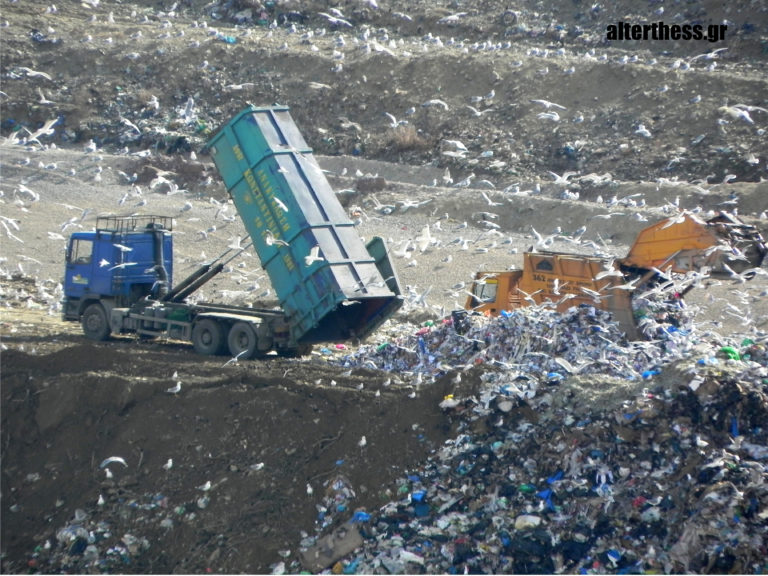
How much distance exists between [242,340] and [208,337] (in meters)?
0.66

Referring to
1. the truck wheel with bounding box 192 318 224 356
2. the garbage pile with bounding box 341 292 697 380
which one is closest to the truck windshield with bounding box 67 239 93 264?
the truck wheel with bounding box 192 318 224 356

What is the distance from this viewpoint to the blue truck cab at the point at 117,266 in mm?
15680

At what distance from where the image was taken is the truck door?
1600cm

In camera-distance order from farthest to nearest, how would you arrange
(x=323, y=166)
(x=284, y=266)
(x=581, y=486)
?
1. (x=323, y=166)
2. (x=284, y=266)
3. (x=581, y=486)

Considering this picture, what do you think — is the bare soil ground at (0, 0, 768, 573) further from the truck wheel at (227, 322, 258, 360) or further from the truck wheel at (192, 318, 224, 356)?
the truck wheel at (192, 318, 224, 356)

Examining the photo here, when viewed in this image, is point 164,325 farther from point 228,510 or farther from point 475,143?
point 475,143

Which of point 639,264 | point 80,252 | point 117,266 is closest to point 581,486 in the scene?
point 639,264

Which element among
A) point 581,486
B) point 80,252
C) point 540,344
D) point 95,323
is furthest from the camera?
point 80,252

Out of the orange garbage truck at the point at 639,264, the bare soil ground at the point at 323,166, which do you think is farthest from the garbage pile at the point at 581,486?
the orange garbage truck at the point at 639,264

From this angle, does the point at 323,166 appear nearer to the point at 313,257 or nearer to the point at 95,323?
the point at 95,323

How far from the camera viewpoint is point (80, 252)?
16.1 meters

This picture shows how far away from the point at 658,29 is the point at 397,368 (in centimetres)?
2778

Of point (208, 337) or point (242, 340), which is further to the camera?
point (208, 337)

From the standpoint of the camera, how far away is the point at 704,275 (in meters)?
13.2
